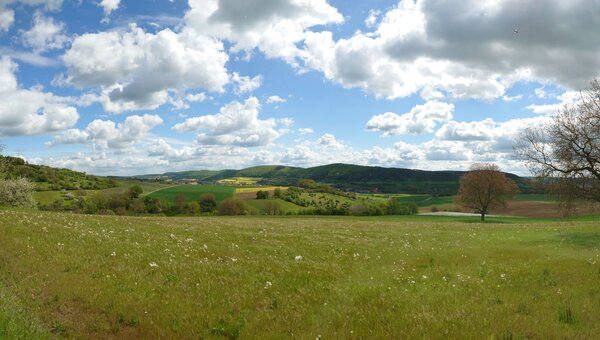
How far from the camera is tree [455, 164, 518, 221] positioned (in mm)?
78875

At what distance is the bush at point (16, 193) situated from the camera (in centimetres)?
6228

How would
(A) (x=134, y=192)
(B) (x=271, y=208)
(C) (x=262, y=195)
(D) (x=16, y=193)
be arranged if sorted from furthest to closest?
1. (C) (x=262, y=195)
2. (A) (x=134, y=192)
3. (B) (x=271, y=208)
4. (D) (x=16, y=193)

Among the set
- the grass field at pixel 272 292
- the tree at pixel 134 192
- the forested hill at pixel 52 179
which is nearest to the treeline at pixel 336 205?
the tree at pixel 134 192

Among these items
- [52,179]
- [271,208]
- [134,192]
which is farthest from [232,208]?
[52,179]

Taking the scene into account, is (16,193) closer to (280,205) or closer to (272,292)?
(272,292)

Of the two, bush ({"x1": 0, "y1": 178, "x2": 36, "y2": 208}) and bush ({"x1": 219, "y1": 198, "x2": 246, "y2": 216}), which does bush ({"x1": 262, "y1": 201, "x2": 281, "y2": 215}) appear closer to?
bush ({"x1": 219, "y1": 198, "x2": 246, "y2": 216})

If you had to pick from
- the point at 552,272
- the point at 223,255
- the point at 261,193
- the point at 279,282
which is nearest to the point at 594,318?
the point at 552,272

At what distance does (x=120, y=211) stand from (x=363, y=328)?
399 ft

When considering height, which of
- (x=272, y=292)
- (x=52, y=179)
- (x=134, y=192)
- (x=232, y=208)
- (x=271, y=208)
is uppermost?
(x=52, y=179)

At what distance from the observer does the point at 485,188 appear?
262ft

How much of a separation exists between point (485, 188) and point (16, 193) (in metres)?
88.2

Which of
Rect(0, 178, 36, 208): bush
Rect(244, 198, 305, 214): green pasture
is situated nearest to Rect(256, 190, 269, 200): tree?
Rect(244, 198, 305, 214): green pasture

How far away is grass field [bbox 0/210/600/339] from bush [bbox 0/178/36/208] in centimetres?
5252

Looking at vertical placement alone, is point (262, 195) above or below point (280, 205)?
above
